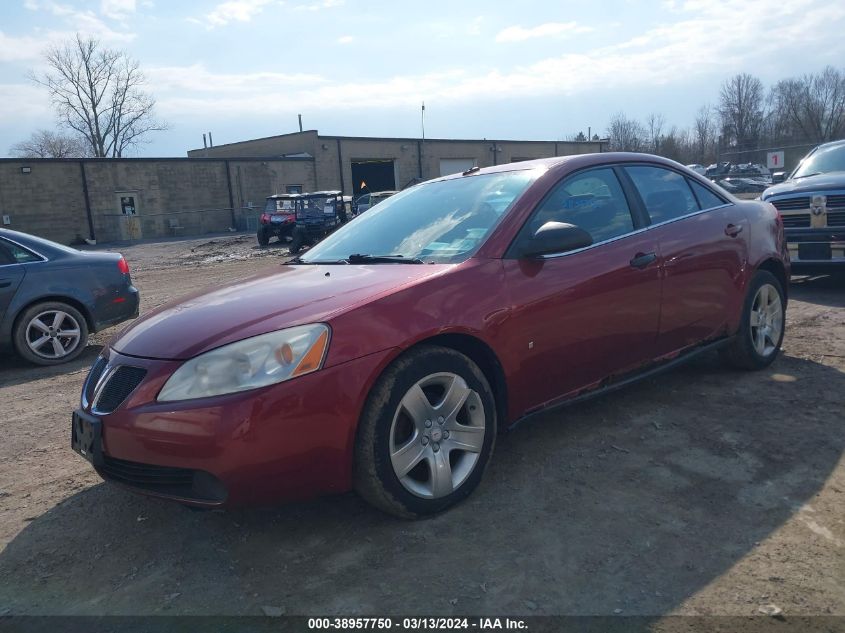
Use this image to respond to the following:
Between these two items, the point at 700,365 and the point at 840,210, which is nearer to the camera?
the point at 700,365

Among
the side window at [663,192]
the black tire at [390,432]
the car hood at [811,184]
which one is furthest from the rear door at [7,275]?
the car hood at [811,184]

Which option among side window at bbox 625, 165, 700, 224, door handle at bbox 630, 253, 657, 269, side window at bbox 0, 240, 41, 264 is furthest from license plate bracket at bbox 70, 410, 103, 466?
side window at bbox 0, 240, 41, 264

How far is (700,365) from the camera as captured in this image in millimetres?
5156

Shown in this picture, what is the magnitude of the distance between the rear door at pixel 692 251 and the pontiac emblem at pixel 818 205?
3879 mm

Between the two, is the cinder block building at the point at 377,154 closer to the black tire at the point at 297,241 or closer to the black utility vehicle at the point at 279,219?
the black utility vehicle at the point at 279,219

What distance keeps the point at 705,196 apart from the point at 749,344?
110cm

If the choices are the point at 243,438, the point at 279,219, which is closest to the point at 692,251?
the point at 243,438

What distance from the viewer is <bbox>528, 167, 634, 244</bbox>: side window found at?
3674 mm

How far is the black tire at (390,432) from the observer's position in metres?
2.77

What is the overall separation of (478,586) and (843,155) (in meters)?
8.92

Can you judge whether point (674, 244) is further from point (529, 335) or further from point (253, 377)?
point (253, 377)

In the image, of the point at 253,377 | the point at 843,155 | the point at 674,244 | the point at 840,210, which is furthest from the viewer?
the point at 843,155

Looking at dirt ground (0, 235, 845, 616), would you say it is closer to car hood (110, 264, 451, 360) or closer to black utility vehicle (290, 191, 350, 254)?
car hood (110, 264, 451, 360)

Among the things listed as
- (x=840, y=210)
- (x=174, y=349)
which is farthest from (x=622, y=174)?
(x=840, y=210)
